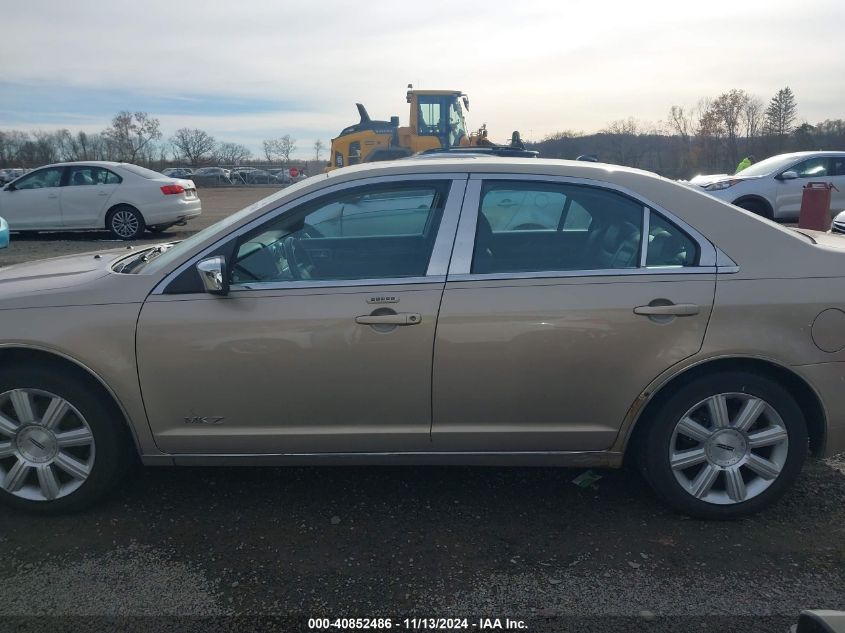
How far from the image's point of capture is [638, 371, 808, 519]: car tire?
10.1ft

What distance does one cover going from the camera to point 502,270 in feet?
10.3

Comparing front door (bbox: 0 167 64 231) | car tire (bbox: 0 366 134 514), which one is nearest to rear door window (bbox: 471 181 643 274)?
car tire (bbox: 0 366 134 514)

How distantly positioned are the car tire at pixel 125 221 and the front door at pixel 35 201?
109cm

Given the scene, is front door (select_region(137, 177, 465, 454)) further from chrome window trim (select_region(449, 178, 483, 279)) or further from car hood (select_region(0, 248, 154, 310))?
car hood (select_region(0, 248, 154, 310))

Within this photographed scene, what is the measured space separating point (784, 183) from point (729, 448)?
12286 mm

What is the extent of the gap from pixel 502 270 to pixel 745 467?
1.47 metres

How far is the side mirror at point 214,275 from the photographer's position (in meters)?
3.00

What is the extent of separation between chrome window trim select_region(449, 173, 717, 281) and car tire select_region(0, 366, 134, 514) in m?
1.78

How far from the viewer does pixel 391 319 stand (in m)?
3.02

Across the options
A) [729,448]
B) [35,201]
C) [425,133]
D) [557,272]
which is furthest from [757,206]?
[35,201]

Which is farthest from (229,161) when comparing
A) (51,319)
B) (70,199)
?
(51,319)

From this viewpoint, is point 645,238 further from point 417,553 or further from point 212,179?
point 212,179

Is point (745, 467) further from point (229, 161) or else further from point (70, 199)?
point (229, 161)

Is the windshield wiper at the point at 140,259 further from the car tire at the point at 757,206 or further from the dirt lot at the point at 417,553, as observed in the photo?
the car tire at the point at 757,206
